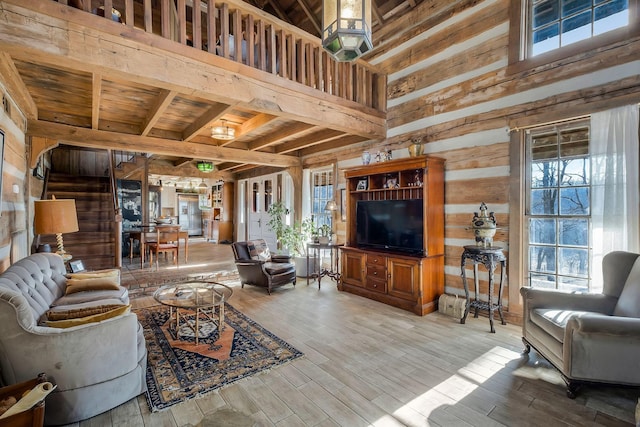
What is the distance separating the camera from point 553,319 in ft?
7.75

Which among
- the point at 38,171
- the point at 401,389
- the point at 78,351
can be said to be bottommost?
the point at 401,389

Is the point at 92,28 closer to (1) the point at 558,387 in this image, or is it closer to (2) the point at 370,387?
(2) the point at 370,387

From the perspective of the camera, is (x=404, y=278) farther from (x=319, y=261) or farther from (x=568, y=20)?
(x=568, y=20)

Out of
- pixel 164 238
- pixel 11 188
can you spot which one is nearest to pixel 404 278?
pixel 11 188

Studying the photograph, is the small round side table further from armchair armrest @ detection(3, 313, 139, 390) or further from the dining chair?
the dining chair

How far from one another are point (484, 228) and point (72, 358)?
3836 mm

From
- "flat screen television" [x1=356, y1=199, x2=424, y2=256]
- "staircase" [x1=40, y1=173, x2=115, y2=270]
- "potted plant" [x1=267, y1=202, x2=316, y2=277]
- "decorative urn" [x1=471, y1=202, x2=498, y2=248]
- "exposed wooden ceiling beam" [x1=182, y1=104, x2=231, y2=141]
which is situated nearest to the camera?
"decorative urn" [x1=471, y1=202, x2=498, y2=248]

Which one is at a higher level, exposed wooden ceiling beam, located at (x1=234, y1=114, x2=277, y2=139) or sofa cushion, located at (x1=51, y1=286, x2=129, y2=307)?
exposed wooden ceiling beam, located at (x1=234, y1=114, x2=277, y2=139)

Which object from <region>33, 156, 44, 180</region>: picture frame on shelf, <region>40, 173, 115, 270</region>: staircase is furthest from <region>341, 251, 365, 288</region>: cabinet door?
<region>33, 156, 44, 180</region>: picture frame on shelf

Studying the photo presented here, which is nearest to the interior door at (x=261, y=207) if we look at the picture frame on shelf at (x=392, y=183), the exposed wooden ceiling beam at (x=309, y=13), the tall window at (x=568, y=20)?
the exposed wooden ceiling beam at (x=309, y=13)

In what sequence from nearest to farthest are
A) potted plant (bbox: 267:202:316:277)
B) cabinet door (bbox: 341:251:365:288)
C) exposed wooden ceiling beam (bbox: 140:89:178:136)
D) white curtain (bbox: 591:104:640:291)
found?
white curtain (bbox: 591:104:640:291) < exposed wooden ceiling beam (bbox: 140:89:178:136) < cabinet door (bbox: 341:251:365:288) < potted plant (bbox: 267:202:316:277)

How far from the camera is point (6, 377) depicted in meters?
1.78

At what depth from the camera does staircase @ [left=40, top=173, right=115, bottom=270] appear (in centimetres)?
619

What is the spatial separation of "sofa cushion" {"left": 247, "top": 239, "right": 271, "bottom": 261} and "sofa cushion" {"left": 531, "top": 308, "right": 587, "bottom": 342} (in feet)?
13.2
